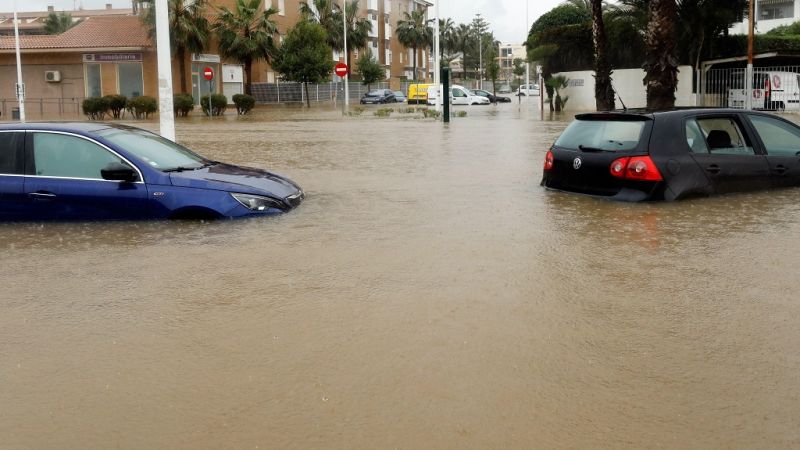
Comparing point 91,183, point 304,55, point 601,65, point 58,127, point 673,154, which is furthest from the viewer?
point 304,55

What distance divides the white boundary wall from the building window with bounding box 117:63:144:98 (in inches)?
991

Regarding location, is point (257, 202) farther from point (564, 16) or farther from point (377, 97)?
point (377, 97)

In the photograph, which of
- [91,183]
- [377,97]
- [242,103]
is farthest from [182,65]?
[91,183]

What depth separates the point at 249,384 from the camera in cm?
450

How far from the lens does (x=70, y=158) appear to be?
9.37 m

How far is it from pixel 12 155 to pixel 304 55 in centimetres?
4716

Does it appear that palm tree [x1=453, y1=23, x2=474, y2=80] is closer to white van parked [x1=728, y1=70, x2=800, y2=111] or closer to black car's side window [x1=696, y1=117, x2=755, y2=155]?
white van parked [x1=728, y1=70, x2=800, y2=111]

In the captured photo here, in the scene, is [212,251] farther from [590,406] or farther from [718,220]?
[718,220]

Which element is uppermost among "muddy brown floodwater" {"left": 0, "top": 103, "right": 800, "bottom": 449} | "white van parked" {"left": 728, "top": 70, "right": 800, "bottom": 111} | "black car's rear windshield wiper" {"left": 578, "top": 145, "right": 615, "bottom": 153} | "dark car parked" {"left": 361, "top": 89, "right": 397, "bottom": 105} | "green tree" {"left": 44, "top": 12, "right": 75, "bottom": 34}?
"green tree" {"left": 44, "top": 12, "right": 75, "bottom": 34}

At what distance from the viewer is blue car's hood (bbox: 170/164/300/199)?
9.41 metres

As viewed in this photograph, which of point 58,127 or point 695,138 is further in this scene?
point 695,138

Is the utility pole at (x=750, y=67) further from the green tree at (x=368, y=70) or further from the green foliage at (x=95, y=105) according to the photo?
the green tree at (x=368, y=70)

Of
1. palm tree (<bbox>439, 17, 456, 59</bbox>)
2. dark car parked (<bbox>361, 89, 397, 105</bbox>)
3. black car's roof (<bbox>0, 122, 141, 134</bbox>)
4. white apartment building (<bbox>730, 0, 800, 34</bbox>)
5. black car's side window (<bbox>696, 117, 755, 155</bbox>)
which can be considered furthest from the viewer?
palm tree (<bbox>439, 17, 456, 59</bbox>)

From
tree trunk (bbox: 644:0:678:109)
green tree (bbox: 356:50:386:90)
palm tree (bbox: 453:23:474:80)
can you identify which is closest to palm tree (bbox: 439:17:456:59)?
palm tree (bbox: 453:23:474:80)
